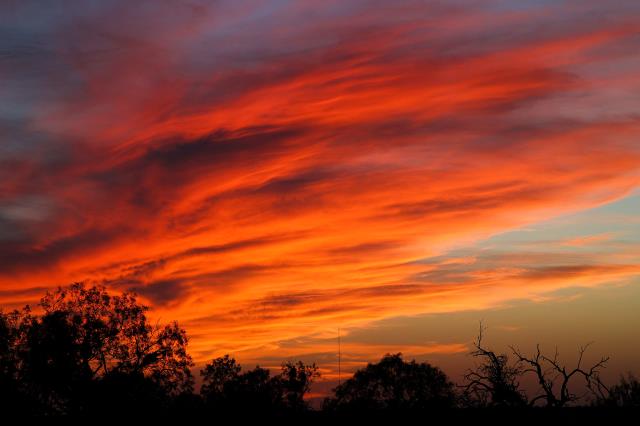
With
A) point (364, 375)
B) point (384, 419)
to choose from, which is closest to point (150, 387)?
point (384, 419)

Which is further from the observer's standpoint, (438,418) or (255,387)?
(255,387)

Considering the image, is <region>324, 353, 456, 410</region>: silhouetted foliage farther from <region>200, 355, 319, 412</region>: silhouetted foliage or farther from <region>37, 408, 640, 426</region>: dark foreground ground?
<region>37, 408, 640, 426</region>: dark foreground ground

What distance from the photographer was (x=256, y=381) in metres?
69.0

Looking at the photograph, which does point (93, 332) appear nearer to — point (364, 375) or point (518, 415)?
point (518, 415)

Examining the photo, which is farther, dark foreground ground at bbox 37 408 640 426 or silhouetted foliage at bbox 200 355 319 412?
silhouetted foliage at bbox 200 355 319 412

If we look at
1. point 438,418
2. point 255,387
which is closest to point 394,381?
point 255,387

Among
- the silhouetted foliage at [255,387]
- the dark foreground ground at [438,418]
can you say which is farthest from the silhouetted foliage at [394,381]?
the dark foreground ground at [438,418]

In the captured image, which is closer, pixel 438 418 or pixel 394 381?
pixel 438 418

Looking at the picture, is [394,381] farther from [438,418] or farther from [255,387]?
[438,418]

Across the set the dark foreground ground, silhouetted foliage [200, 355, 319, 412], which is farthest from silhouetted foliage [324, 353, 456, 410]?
the dark foreground ground

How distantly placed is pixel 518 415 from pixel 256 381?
4347cm

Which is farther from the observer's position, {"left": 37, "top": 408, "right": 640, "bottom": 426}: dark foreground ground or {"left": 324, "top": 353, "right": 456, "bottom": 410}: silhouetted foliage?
{"left": 324, "top": 353, "right": 456, "bottom": 410}: silhouetted foliage

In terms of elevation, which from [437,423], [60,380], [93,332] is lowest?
[437,423]

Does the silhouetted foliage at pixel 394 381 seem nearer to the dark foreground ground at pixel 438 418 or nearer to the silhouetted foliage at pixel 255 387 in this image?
the silhouetted foliage at pixel 255 387
